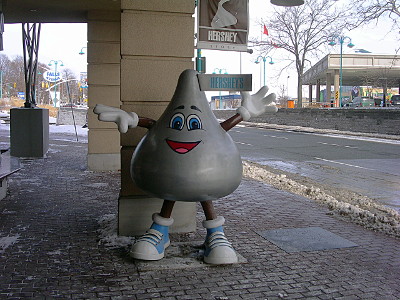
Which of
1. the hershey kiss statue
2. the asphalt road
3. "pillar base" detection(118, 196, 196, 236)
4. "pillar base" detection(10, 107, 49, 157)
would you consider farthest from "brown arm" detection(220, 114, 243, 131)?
"pillar base" detection(10, 107, 49, 157)

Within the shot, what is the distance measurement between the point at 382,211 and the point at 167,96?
4525 millimetres

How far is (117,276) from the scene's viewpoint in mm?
4285

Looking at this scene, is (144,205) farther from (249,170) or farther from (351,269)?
(249,170)

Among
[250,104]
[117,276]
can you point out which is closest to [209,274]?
[117,276]

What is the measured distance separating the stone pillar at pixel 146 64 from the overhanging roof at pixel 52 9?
4.62 m

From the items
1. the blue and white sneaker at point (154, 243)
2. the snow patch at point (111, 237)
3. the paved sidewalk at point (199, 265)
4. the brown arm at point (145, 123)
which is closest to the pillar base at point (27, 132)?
the paved sidewalk at point (199, 265)

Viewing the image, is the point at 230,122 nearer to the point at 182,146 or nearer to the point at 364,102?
the point at 182,146

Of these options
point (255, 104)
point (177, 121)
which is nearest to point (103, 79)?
point (255, 104)

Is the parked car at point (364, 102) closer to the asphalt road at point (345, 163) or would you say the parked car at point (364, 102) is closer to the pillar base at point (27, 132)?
the asphalt road at point (345, 163)

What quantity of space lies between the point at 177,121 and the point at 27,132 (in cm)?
1034

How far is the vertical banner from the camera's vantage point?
17.9 ft

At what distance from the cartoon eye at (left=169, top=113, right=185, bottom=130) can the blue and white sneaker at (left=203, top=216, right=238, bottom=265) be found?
1134 millimetres

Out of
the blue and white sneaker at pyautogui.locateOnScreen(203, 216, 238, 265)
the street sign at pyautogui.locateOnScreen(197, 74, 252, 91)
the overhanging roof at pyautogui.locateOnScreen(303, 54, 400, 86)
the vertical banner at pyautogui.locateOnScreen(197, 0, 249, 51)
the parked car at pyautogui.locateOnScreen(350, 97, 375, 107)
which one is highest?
the overhanging roof at pyautogui.locateOnScreen(303, 54, 400, 86)

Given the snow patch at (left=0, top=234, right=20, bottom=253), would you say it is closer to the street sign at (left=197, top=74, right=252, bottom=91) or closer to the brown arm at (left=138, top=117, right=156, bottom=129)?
A: the brown arm at (left=138, top=117, right=156, bottom=129)
